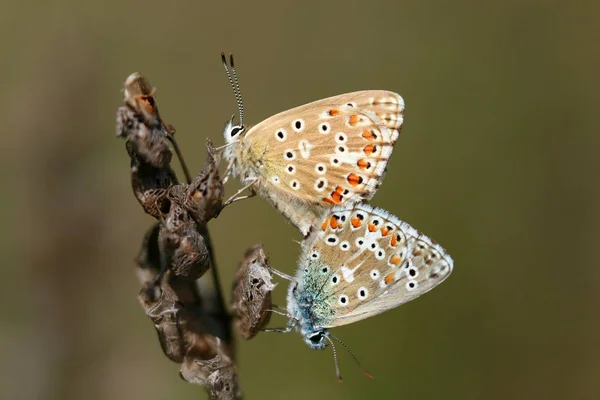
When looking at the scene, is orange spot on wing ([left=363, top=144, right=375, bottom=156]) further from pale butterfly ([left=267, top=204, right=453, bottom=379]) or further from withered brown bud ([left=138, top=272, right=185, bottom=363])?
withered brown bud ([left=138, top=272, right=185, bottom=363])

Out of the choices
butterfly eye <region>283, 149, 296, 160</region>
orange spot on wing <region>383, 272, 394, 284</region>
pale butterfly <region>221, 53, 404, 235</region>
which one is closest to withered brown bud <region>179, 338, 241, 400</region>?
orange spot on wing <region>383, 272, 394, 284</region>

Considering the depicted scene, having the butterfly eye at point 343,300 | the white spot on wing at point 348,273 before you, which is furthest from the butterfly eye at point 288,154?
the butterfly eye at point 343,300

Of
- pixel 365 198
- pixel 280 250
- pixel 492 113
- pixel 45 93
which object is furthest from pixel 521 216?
pixel 45 93

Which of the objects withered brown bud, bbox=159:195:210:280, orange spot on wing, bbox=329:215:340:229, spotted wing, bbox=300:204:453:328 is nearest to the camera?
withered brown bud, bbox=159:195:210:280

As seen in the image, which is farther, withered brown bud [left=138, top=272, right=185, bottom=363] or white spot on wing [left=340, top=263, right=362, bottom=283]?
white spot on wing [left=340, top=263, right=362, bottom=283]

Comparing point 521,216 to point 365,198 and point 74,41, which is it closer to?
point 365,198

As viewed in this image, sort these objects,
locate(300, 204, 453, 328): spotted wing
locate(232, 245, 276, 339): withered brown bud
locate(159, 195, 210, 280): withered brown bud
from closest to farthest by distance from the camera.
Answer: locate(159, 195, 210, 280): withered brown bud → locate(232, 245, 276, 339): withered brown bud → locate(300, 204, 453, 328): spotted wing
